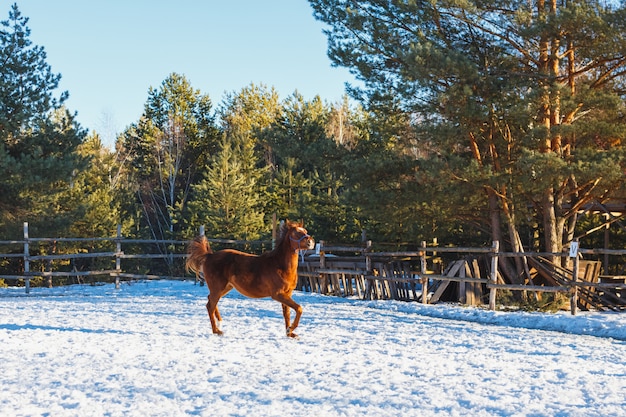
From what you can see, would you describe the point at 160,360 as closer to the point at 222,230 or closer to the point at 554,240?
the point at 554,240

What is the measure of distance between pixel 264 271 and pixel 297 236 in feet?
2.19

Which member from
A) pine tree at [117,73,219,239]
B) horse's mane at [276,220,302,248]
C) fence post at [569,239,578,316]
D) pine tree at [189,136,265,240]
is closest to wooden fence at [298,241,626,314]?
fence post at [569,239,578,316]

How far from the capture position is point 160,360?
26.8ft

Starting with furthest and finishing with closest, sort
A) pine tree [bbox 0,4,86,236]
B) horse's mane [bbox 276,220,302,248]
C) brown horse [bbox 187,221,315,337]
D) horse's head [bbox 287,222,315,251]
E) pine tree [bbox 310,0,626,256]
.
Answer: pine tree [bbox 0,4,86,236] → pine tree [bbox 310,0,626,256] → horse's mane [bbox 276,220,302,248] → brown horse [bbox 187,221,315,337] → horse's head [bbox 287,222,315,251]

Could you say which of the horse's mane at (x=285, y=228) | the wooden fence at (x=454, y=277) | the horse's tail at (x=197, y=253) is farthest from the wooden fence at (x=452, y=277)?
the horse's tail at (x=197, y=253)

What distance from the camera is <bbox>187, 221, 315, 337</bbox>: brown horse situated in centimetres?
984

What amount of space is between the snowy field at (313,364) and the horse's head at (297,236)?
1254 mm

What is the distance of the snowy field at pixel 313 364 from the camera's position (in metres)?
5.95

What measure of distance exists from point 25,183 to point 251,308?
818cm

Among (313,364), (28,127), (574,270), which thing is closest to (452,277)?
(574,270)

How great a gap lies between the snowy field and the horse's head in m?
1.25

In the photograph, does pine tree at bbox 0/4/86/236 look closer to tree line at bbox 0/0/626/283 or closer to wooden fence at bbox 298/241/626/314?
tree line at bbox 0/0/626/283

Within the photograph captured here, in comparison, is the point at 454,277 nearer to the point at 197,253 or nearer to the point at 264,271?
the point at 264,271

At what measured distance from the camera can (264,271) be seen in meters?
9.95
